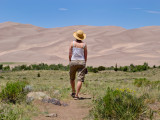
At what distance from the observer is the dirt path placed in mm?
5441

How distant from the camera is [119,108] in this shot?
483 centimetres

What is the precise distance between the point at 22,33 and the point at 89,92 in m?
125

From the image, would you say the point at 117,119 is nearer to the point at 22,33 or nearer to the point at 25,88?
the point at 25,88

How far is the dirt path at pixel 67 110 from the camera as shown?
17.9 ft

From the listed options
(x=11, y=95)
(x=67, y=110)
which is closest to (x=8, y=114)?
(x=11, y=95)

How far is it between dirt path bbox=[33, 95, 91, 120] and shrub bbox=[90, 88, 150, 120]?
18.7 inches

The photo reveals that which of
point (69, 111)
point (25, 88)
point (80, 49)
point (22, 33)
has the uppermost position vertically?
point (22, 33)

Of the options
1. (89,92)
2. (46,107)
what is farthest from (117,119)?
(89,92)

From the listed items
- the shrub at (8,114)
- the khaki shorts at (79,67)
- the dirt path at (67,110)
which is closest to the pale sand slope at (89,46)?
the khaki shorts at (79,67)

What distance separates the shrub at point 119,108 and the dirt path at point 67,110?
475mm

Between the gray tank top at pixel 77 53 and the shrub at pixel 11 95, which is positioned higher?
the gray tank top at pixel 77 53

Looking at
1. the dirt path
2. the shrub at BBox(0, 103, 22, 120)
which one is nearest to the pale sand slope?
the dirt path

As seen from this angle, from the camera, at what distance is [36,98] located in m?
6.63

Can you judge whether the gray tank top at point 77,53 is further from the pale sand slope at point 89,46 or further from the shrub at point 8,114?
the pale sand slope at point 89,46
